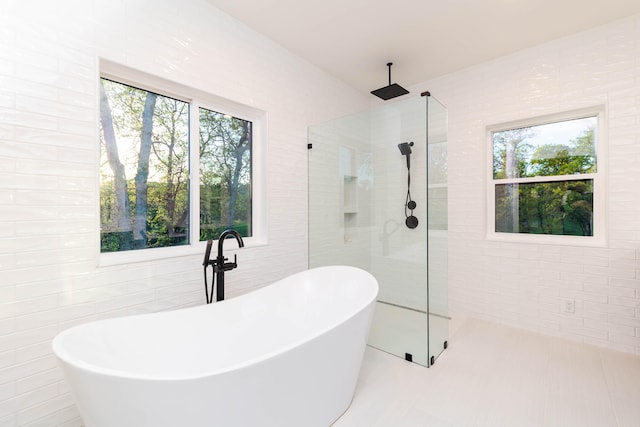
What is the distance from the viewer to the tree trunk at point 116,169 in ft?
5.69

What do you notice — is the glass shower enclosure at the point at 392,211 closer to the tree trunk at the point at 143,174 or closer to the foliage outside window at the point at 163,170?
the foliage outside window at the point at 163,170

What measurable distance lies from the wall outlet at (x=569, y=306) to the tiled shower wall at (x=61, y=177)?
307cm

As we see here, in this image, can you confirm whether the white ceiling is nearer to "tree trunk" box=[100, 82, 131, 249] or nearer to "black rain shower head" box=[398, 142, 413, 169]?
"black rain shower head" box=[398, 142, 413, 169]

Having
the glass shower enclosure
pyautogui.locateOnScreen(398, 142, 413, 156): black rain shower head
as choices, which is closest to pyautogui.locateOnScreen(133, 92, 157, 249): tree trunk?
the glass shower enclosure

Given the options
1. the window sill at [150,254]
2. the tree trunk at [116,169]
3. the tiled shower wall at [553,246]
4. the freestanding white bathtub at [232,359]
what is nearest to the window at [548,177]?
the tiled shower wall at [553,246]

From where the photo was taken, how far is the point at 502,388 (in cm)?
183

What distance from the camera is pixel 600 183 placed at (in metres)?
2.41

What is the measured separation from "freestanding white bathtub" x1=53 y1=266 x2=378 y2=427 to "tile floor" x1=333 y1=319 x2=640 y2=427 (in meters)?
0.33

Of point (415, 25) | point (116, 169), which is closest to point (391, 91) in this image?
point (415, 25)

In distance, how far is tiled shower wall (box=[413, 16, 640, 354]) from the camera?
2.23 m

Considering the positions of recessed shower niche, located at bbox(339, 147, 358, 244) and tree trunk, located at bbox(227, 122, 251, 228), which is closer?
tree trunk, located at bbox(227, 122, 251, 228)

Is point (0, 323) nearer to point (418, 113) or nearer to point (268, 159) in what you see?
point (268, 159)

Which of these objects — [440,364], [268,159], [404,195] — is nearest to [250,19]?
[268,159]

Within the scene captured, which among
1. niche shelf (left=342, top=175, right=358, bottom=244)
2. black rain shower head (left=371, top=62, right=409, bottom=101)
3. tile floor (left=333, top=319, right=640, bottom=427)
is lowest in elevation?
tile floor (left=333, top=319, right=640, bottom=427)
